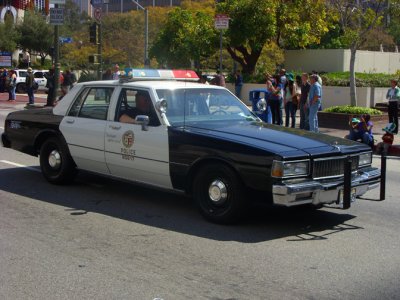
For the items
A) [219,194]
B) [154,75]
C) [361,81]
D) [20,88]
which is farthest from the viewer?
[20,88]

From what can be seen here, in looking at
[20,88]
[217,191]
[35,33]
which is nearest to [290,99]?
[217,191]

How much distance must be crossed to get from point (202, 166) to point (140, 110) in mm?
1323

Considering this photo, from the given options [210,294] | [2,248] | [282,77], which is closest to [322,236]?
[210,294]

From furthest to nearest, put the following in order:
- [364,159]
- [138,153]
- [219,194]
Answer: [138,153]
[364,159]
[219,194]

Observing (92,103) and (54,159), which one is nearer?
(92,103)

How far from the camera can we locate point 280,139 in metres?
6.80

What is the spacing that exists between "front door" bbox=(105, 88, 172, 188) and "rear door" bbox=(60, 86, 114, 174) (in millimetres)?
186

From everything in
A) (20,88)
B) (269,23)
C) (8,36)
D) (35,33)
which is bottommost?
(20,88)

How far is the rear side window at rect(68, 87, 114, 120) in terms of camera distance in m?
8.19

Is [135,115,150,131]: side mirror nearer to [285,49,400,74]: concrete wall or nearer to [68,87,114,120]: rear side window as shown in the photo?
[68,87,114,120]: rear side window

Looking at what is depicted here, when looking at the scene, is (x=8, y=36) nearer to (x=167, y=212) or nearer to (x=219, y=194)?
(x=167, y=212)

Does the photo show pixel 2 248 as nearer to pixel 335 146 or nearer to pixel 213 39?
pixel 335 146

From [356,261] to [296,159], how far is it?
125 cm

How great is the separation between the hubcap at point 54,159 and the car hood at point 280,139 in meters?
2.52
